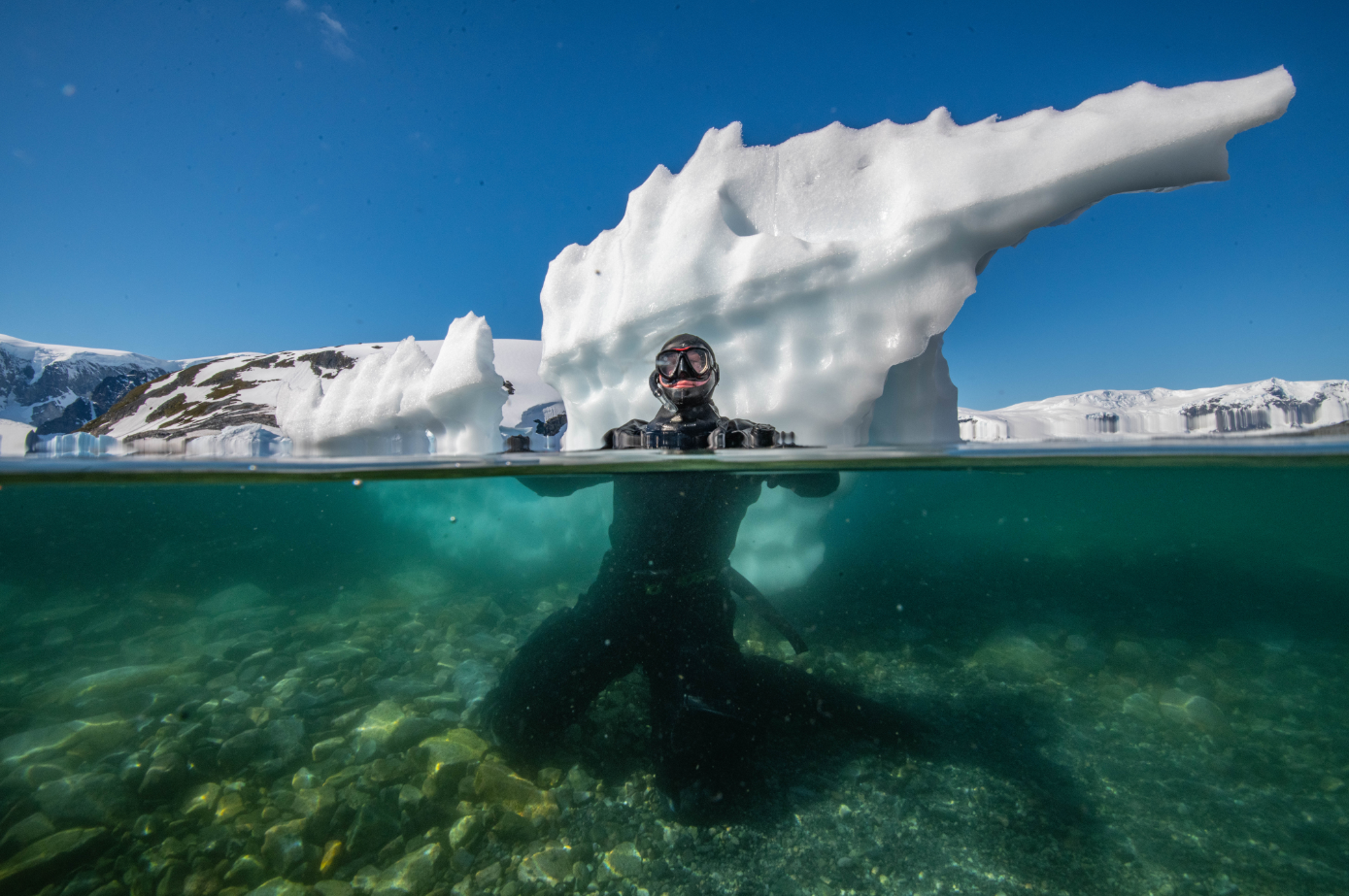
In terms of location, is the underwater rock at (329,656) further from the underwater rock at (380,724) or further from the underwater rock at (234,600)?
the underwater rock at (234,600)

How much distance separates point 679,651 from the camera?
5055 millimetres

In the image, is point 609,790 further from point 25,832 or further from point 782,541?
point 782,541

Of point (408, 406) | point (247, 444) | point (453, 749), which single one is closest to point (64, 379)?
point (247, 444)

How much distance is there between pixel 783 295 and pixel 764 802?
5.33 metres

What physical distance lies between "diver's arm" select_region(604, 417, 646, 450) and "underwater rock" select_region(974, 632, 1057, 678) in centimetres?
601

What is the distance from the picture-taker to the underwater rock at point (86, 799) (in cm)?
385

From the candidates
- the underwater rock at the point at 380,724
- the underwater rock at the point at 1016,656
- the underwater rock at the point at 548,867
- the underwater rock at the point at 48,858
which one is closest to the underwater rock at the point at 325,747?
the underwater rock at the point at 380,724

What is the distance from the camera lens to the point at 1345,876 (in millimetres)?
3812

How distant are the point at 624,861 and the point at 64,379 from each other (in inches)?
1472


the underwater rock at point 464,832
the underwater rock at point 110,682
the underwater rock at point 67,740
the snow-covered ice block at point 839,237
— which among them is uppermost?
the snow-covered ice block at point 839,237

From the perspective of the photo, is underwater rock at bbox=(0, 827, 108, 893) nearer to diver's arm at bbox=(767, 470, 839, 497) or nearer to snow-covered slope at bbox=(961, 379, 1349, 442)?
diver's arm at bbox=(767, 470, 839, 497)

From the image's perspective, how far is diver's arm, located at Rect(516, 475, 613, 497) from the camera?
26.1 feet

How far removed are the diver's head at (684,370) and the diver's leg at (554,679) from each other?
8.09 ft

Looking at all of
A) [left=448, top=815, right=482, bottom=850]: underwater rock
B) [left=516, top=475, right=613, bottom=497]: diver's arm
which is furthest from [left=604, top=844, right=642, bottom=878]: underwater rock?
[left=516, top=475, right=613, bottom=497]: diver's arm
